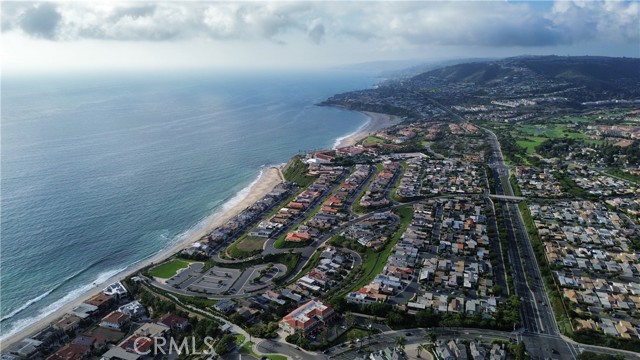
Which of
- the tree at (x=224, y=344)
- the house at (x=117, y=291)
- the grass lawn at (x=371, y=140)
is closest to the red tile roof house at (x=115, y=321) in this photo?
the house at (x=117, y=291)

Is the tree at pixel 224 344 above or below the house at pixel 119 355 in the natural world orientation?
above

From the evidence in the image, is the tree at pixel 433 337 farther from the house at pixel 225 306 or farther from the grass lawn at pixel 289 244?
the grass lawn at pixel 289 244

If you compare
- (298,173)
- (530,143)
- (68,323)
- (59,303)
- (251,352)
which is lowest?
(251,352)

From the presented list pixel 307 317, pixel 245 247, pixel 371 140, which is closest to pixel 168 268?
pixel 245 247

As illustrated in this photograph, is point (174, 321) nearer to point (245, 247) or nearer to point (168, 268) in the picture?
point (168, 268)

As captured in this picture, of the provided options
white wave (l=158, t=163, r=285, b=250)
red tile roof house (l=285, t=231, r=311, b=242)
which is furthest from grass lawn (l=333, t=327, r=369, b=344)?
white wave (l=158, t=163, r=285, b=250)

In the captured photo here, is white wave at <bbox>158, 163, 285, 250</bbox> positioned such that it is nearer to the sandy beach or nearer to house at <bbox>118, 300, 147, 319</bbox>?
house at <bbox>118, 300, 147, 319</bbox>
